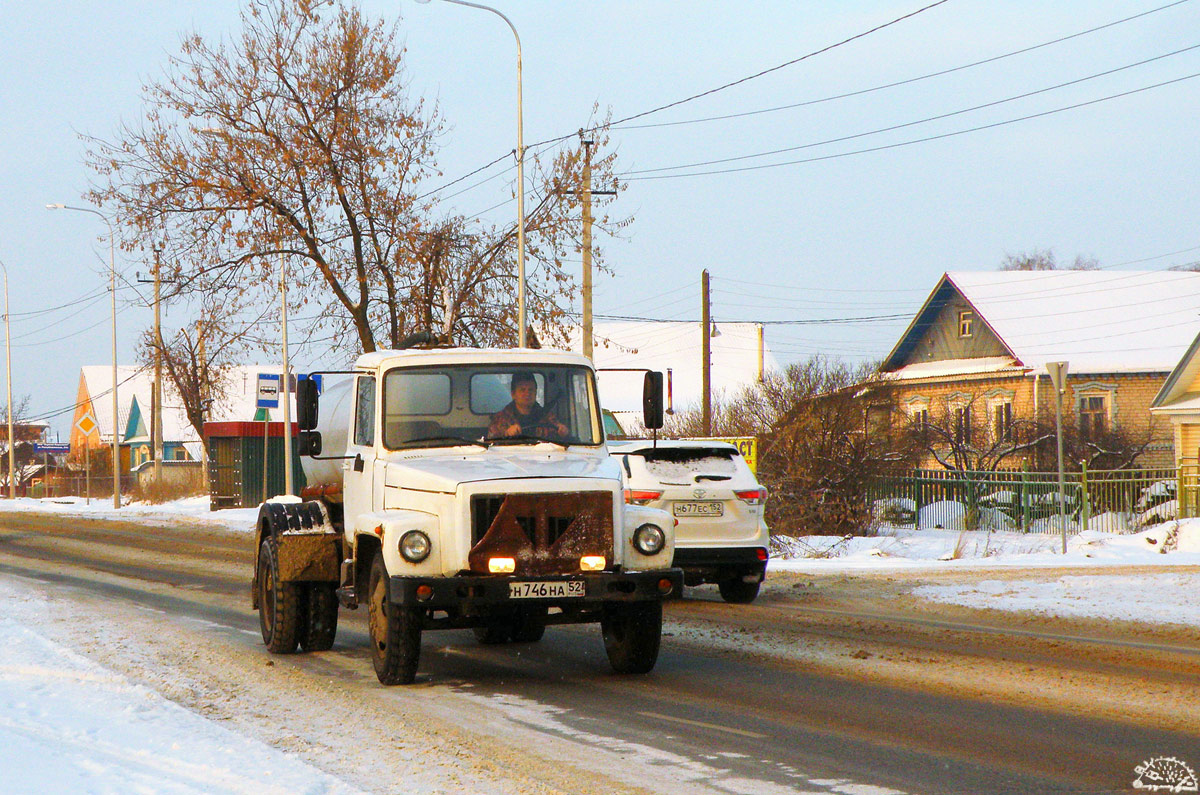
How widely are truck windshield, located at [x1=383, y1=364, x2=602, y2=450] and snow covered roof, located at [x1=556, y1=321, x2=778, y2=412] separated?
5094cm

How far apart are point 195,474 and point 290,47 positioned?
106ft

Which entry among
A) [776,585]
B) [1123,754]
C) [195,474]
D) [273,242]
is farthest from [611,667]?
[195,474]

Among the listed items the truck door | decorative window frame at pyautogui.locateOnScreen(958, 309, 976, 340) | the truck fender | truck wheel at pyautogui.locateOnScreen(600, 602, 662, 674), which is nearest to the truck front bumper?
truck wheel at pyautogui.locateOnScreen(600, 602, 662, 674)

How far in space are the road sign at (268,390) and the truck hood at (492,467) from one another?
2235 cm

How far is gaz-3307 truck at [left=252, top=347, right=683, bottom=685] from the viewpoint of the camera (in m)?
8.30

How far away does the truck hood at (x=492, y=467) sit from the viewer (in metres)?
8.50

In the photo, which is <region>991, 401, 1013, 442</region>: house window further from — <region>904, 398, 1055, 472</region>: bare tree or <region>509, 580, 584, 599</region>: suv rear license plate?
<region>509, 580, 584, 599</region>: suv rear license plate

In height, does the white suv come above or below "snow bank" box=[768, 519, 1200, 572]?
above

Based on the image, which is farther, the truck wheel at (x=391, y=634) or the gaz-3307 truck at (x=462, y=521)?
the truck wheel at (x=391, y=634)

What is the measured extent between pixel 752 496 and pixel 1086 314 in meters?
36.7

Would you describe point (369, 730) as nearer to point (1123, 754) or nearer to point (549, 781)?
point (549, 781)

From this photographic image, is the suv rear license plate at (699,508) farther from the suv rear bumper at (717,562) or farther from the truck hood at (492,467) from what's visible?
the truck hood at (492,467)

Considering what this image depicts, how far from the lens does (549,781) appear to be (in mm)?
6051

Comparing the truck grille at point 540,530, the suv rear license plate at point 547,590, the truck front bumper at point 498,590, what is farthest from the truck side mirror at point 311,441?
the suv rear license plate at point 547,590
